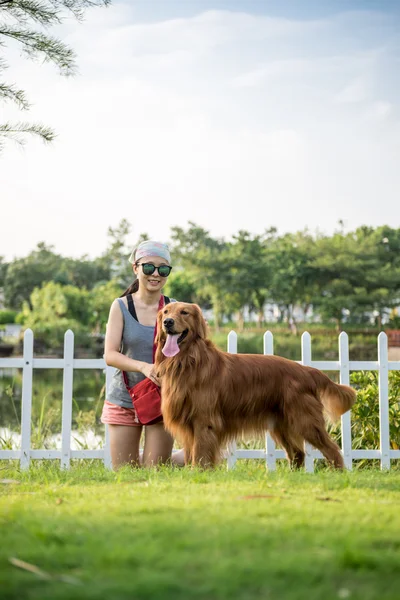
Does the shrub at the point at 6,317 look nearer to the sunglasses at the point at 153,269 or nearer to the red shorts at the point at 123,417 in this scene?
the red shorts at the point at 123,417

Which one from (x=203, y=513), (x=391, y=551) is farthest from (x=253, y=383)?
(x=391, y=551)

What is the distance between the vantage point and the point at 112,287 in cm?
5841

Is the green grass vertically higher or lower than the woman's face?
lower

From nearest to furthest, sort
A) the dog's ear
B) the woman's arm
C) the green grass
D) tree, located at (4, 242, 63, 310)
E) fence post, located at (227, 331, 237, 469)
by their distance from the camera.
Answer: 1. the green grass
2. the dog's ear
3. the woman's arm
4. fence post, located at (227, 331, 237, 469)
5. tree, located at (4, 242, 63, 310)

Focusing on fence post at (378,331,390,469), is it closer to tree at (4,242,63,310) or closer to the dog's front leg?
the dog's front leg

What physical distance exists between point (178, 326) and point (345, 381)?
229cm

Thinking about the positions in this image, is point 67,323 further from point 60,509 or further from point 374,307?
point 60,509

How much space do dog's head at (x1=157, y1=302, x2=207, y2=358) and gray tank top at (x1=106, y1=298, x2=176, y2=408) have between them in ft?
1.17

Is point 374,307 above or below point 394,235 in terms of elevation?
below

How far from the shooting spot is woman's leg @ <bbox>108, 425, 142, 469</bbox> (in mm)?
5051

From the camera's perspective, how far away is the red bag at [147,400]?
4863 mm

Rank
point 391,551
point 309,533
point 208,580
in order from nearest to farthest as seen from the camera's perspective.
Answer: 1. point 208,580
2. point 391,551
3. point 309,533

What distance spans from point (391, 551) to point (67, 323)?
48.4 m

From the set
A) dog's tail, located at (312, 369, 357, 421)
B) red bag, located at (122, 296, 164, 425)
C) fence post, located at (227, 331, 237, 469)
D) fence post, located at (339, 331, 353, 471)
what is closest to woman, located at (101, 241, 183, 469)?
red bag, located at (122, 296, 164, 425)
